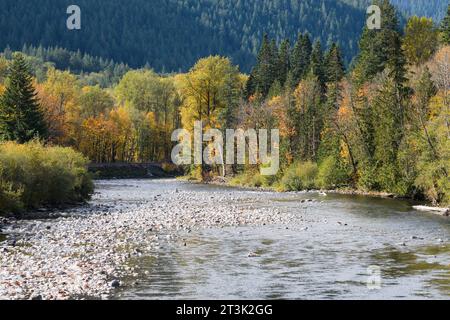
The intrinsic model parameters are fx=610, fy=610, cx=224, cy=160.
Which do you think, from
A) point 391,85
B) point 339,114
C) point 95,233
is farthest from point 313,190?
point 95,233

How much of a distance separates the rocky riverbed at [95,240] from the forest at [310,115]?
233 inches

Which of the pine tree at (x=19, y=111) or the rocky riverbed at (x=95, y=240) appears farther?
the pine tree at (x=19, y=111)

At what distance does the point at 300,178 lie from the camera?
213 feet

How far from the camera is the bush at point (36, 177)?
110 feet

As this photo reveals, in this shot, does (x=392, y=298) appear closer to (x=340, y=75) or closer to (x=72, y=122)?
(x=340, y=75)

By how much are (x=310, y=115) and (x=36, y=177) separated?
42.3m

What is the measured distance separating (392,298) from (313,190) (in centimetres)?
4719
